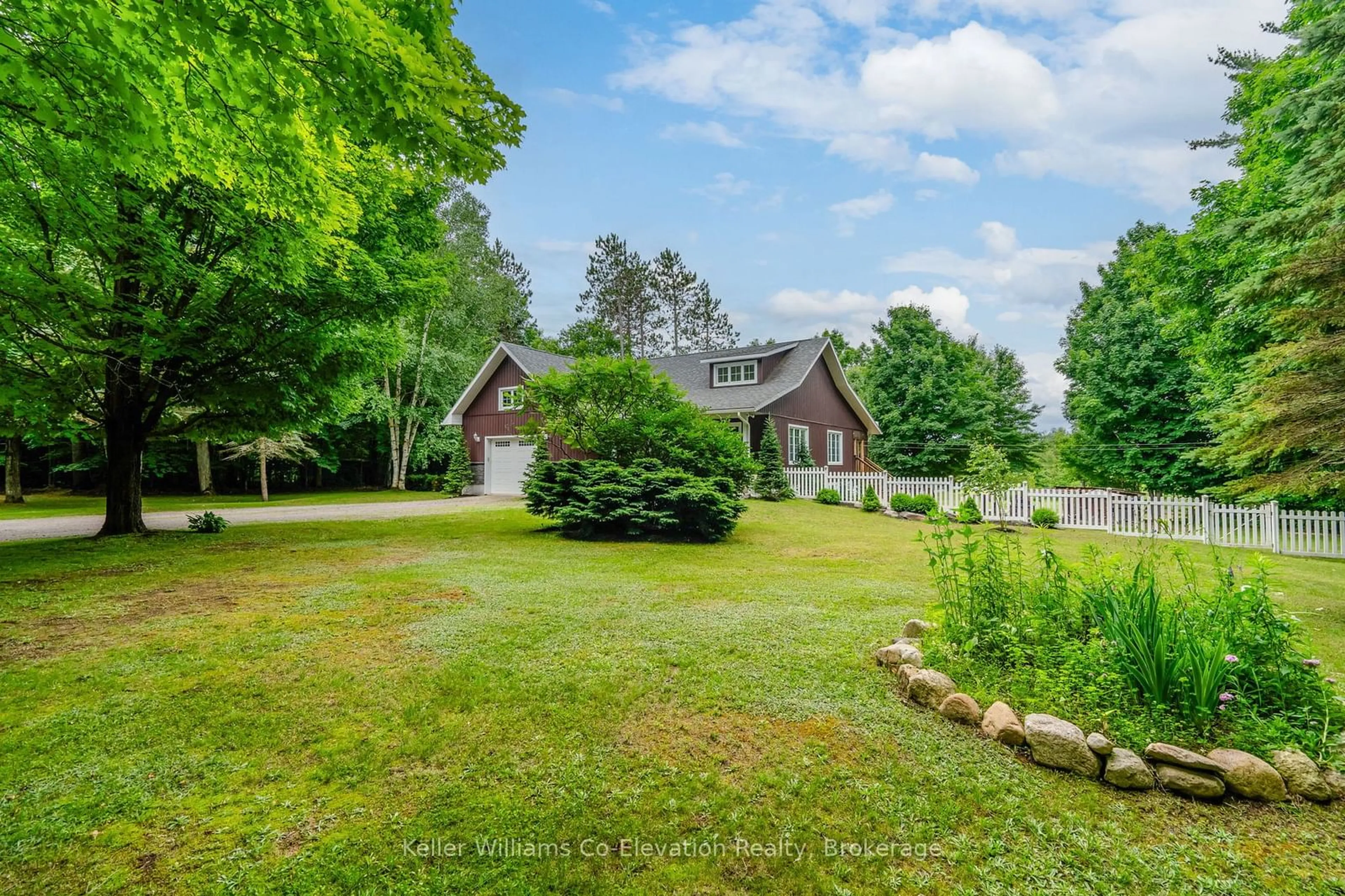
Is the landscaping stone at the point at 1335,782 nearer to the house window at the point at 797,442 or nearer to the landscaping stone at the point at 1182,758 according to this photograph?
the landscaping stone at the point at 1182,758

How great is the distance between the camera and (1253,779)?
7.27ft

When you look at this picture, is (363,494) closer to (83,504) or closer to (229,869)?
(83,504)

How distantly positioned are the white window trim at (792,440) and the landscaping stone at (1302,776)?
15.6 metres

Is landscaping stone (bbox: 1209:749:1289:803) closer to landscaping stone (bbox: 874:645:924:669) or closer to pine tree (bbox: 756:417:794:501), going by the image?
landscaping stone (bbox: 874:645:924:669)

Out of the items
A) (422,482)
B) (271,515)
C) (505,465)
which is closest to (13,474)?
(271,515)

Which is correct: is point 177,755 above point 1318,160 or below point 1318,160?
below

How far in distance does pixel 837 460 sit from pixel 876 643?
1757 centimetres

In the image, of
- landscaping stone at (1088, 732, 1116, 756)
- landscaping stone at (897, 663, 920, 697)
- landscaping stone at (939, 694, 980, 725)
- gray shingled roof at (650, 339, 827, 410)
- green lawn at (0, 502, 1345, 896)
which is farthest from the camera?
gray shingled roof at (650, 339, 827, 410)

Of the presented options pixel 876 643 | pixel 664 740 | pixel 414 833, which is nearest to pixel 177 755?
pixel 414 833

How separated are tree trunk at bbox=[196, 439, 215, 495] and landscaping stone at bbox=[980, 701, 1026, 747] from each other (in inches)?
1017

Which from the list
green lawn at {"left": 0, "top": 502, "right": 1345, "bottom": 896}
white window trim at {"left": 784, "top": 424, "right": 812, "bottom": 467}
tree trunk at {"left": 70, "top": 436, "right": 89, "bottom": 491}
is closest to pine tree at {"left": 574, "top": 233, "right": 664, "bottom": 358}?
white window trim at {"left": 784, "top": 424, "right": 812, "bottom": 467}

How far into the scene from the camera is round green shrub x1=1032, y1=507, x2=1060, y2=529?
456 inches

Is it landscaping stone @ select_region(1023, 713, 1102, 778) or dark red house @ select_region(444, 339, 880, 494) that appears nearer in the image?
landscaping stone @ select_region(1023, 713, 1102, 778)

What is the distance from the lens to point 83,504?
1639cm
